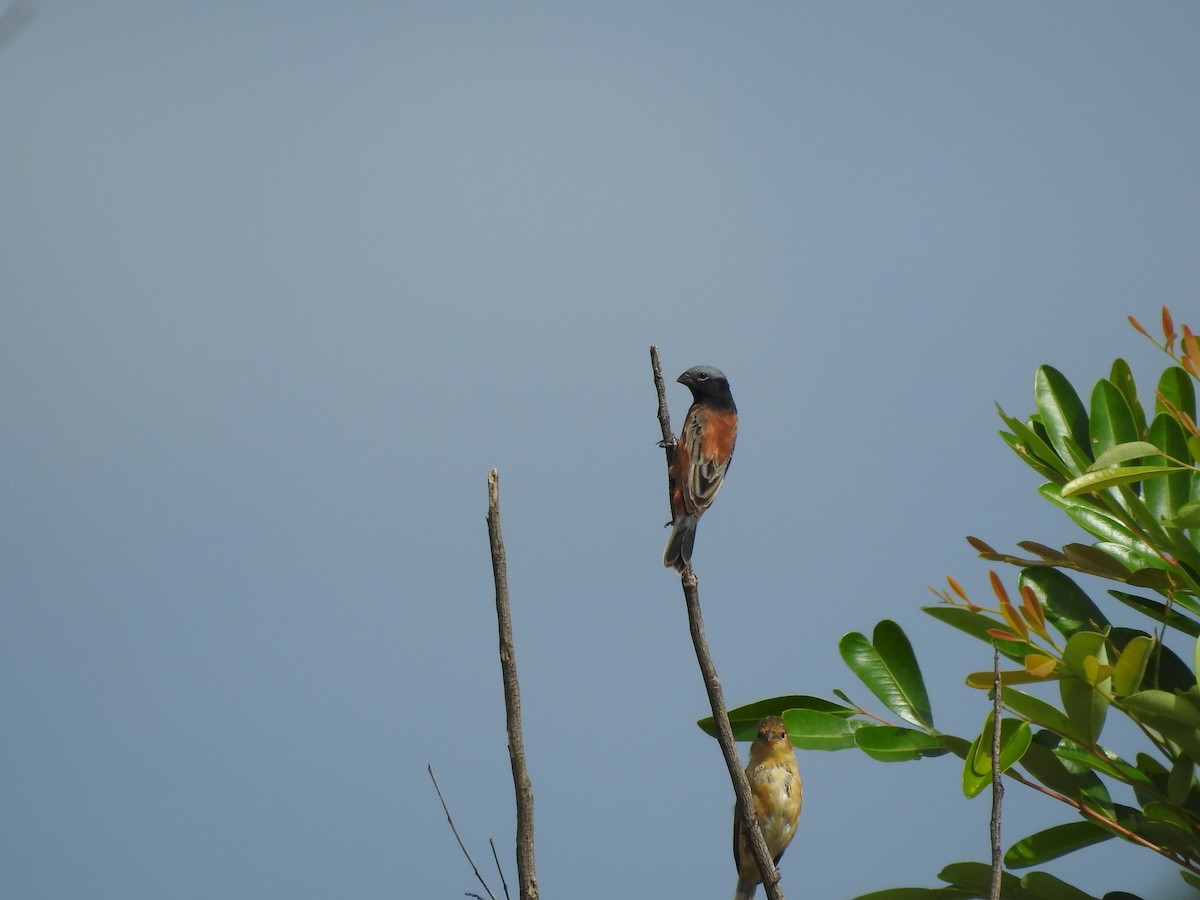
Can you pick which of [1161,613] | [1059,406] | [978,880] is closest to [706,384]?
[1059,406]

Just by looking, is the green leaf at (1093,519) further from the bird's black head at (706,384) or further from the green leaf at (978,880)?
the bird's black head at (706,384)

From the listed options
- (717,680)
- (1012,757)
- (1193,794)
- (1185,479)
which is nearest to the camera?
(717,680)

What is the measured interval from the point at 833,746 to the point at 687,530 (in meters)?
0.56

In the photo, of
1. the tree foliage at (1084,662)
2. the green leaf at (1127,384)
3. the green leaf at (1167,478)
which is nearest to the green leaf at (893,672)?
the tree foliage at (1084,662)

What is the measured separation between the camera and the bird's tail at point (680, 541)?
75.0 inches

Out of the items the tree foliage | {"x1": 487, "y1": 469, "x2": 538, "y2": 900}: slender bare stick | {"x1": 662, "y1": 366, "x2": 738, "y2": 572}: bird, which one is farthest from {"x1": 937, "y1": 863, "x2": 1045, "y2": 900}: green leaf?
{"x1": 487, "y1": 469, "x2": 538, "y2": 900}: slender bare stick

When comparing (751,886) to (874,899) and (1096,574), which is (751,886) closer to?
(874,899)

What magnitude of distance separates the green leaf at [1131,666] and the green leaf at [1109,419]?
0.39 meters

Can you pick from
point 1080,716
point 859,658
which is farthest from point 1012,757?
point 859,658

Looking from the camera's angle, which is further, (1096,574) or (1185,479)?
(1185,479)

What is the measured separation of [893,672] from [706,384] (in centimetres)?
85

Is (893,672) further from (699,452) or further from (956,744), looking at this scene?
(699,452)

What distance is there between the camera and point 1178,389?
168 cm

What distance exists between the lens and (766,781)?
6.63 ft
